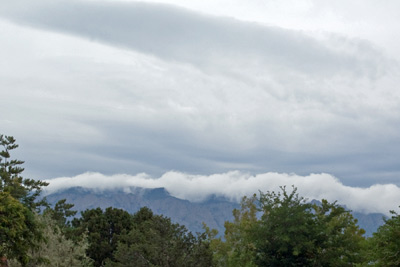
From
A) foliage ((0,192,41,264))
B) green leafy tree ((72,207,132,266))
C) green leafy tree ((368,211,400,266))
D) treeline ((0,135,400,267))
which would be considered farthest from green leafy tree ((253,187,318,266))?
green leafy tree ((72,207,132,266))

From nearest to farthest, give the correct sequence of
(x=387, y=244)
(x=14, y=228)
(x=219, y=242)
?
(x=14, y=228) < (x=387, y=244) < (x=219, y=242)

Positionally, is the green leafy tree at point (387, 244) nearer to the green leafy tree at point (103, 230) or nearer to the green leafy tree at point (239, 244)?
the green leafy tree at point (239, 244)

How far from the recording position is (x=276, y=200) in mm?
48812

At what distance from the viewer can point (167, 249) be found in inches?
1379

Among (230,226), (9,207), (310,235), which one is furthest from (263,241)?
(230,226)

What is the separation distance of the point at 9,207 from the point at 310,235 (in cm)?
2536

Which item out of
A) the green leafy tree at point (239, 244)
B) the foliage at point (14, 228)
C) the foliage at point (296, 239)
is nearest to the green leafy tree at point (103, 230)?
the green leafy tree at point (239, 244)

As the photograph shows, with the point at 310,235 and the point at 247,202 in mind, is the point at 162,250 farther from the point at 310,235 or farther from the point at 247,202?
the point at 247,202

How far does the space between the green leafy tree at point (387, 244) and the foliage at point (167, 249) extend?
37.7 feet

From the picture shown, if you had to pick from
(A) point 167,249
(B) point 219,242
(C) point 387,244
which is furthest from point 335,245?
(B) point 219,242

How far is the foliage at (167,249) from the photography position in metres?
34.8

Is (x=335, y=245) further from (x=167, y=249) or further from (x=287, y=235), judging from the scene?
(x=167, y=249)

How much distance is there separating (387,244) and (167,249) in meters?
14.9

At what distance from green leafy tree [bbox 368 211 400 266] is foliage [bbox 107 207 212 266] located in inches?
452
